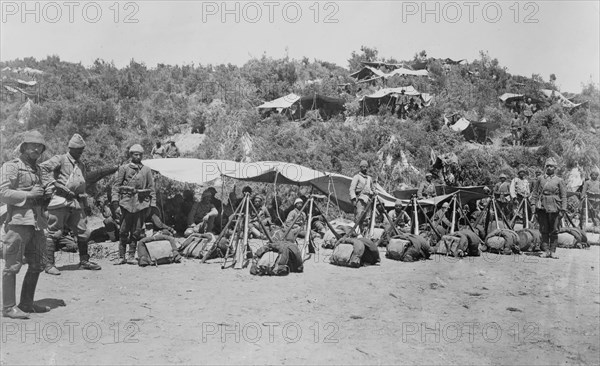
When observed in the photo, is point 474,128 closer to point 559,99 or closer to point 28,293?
point 559,99

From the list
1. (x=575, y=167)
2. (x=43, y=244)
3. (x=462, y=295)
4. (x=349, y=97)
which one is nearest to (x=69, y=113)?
(x=349, y=97)

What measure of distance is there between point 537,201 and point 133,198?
7543 mm

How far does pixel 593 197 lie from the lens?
44.9ft

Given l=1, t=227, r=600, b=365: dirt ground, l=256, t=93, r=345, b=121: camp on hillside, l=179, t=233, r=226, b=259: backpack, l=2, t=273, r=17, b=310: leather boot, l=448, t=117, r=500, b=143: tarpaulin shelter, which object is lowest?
l=1, t=227, r=600, b=365: dirt ground

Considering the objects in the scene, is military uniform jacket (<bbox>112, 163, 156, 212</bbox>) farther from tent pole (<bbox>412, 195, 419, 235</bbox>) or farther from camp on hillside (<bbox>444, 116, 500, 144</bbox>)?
camp on hillside (<bbox>444, 116, 500, 144</bbox>)

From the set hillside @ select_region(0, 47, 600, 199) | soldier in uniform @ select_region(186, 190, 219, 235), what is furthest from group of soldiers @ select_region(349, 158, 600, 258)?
hillside @ select_region(0, 47, 600, 199)

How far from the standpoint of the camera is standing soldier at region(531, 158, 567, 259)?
945cm

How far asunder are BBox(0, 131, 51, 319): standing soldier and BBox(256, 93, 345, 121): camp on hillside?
22847mm

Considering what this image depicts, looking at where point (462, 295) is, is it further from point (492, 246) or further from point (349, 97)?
point (349, 97)

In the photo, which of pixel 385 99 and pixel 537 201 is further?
pixel 385 99

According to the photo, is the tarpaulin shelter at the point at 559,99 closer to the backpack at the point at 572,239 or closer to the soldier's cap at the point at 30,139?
the backpack at the point at 572,239

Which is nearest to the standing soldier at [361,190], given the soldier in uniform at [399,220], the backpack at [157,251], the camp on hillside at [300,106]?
the soldier in uniform at [399,220]

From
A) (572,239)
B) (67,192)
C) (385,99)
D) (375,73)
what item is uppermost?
(375,73)

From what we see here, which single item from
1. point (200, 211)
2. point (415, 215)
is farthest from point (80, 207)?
point (415, 215)
